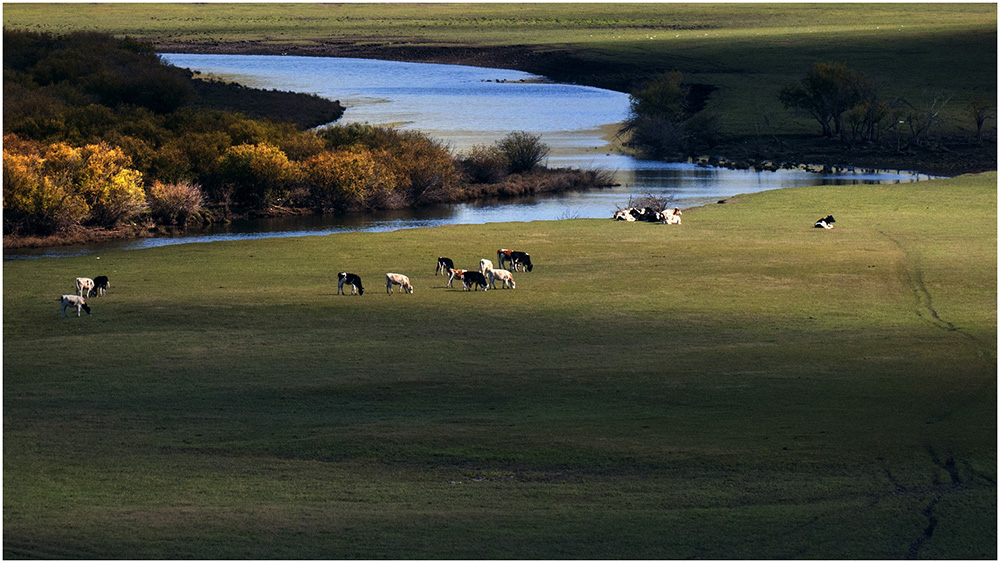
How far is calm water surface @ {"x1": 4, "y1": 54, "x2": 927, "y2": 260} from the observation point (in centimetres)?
6125

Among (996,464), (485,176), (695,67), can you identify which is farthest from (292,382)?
(695,67)

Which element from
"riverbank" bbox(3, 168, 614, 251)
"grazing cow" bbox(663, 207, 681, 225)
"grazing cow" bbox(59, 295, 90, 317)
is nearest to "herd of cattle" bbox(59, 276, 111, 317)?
"grazing cow" bbox(59, 295, 90, 317)

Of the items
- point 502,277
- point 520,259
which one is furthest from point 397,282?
point 520,259

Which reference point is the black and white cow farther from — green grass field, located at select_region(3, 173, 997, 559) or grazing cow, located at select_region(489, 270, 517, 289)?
green grass field, located at select_region(3, 173, 997, 559)

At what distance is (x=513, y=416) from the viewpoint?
18000 millimetres

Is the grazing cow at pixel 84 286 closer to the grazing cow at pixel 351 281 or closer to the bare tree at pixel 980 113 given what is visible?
the grazing cow at pixel 351 281

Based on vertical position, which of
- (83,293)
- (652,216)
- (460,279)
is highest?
(652,216)

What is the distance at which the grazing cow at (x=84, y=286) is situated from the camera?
30.6 meters

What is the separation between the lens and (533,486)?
14461 millimetres

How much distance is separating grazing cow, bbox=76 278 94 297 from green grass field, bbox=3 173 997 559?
83 centimetres

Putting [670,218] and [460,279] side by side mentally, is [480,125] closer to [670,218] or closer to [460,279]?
[670,218]

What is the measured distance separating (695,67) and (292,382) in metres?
141

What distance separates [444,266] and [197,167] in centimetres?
3322

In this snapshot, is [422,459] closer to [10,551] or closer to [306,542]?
[306,542]
